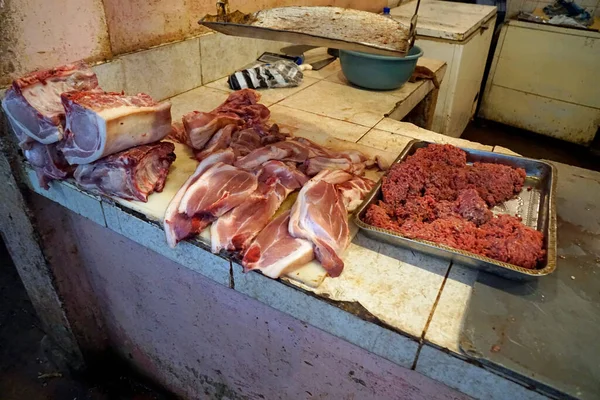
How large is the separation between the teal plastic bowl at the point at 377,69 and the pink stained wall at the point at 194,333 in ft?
5.40

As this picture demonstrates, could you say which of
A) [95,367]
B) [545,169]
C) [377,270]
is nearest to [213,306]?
[377,270]

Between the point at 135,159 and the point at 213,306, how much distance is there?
673mm

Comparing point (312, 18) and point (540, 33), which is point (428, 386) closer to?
point (312, 18)

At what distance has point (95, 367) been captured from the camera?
8.00ft

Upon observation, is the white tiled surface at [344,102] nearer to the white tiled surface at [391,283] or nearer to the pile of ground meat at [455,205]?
the pile of ground meat at [455,205]

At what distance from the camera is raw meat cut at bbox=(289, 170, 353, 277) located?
4.16 feet

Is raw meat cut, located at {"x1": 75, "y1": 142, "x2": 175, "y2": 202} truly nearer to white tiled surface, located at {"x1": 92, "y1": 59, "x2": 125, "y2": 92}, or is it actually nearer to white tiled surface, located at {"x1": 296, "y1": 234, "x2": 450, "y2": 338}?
white tiled surface, located at {"x1": 92, "y1": 59, "x2": 125, "y2": 92}

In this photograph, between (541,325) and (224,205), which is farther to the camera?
(224,205)

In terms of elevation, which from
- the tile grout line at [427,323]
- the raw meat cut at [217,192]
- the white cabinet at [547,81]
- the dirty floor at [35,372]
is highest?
the raw meat cut at [217,192]

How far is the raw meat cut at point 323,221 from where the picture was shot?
1.27 m

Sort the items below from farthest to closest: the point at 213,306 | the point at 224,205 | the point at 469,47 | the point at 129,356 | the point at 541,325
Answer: the point at 469,47 < the point at 129,356 < the point at 213,306 < the point at 224,205 < the point at 541,325

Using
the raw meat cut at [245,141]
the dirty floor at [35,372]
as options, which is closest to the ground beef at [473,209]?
the raw meat cut at [245,141]

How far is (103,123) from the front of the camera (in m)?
1.39

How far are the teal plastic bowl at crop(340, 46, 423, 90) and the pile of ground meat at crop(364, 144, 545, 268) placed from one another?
1.01m
